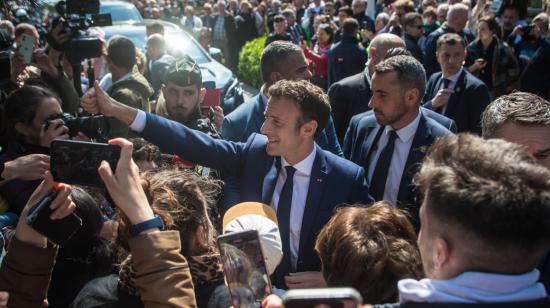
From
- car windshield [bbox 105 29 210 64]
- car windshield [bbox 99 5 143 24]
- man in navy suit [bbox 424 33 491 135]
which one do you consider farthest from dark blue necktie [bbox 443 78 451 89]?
car windshield [bbox 99 5 143 24]

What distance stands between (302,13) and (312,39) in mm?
3290


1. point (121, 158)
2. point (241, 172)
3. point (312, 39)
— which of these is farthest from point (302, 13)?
point (121, 158)

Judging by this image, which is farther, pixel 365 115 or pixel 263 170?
pixel 365 115

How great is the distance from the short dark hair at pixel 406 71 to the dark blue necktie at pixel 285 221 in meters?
1.07

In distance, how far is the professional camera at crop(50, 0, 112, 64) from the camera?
18.7ft

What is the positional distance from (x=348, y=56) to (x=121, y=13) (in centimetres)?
590

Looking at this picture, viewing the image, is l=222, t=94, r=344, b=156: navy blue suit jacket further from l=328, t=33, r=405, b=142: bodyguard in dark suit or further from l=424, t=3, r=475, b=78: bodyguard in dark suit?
l=424, t=3, r=475, b=78: bodyguard in dark suit

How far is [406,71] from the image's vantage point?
3801 mm

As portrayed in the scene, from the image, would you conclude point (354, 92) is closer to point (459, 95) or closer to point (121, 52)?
point (459, 95)

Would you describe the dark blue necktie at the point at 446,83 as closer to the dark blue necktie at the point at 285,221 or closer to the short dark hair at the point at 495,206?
the dark blue necktie at the point at 285,221

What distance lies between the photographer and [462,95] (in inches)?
221

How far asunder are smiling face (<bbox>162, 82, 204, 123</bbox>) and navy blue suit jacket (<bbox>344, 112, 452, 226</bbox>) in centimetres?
121

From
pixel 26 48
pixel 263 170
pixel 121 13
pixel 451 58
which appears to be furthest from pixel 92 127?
pixel 121 13

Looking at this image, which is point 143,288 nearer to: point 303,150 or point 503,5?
point 303,150
